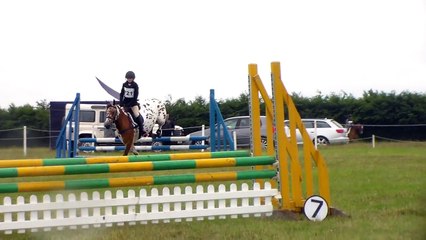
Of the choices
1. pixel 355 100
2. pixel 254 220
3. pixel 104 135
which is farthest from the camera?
pixel 355 100

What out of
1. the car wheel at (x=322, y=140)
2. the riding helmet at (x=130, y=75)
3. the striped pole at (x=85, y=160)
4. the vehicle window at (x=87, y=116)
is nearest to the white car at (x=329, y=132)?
the car wheel at (x=322, y=140)

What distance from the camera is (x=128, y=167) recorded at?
6906 millimetres

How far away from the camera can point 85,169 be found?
6.73 m

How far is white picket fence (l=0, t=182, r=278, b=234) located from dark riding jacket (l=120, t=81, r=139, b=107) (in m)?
6.67

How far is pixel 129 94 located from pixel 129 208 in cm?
764

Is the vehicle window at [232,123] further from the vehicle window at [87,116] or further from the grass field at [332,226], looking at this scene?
the grass field at [332,226]

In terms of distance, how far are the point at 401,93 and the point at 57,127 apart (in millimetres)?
14280

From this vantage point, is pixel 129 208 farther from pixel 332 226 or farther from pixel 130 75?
pixel 130 75

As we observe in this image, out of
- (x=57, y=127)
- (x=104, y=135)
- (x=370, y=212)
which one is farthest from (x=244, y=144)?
(x=370, y=212)

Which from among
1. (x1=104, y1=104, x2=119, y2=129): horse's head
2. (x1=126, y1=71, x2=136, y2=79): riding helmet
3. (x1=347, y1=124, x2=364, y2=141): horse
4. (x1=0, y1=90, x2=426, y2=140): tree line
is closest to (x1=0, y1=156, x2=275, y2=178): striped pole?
(x1=126, y1=71, x2=136, y2=79): riding helmet

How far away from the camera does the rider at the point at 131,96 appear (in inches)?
543

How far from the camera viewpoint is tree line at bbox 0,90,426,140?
30.6 metres

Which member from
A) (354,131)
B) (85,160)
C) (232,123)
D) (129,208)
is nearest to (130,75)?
(85,160)

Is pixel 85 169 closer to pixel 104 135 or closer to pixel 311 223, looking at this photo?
pixel 311 223
